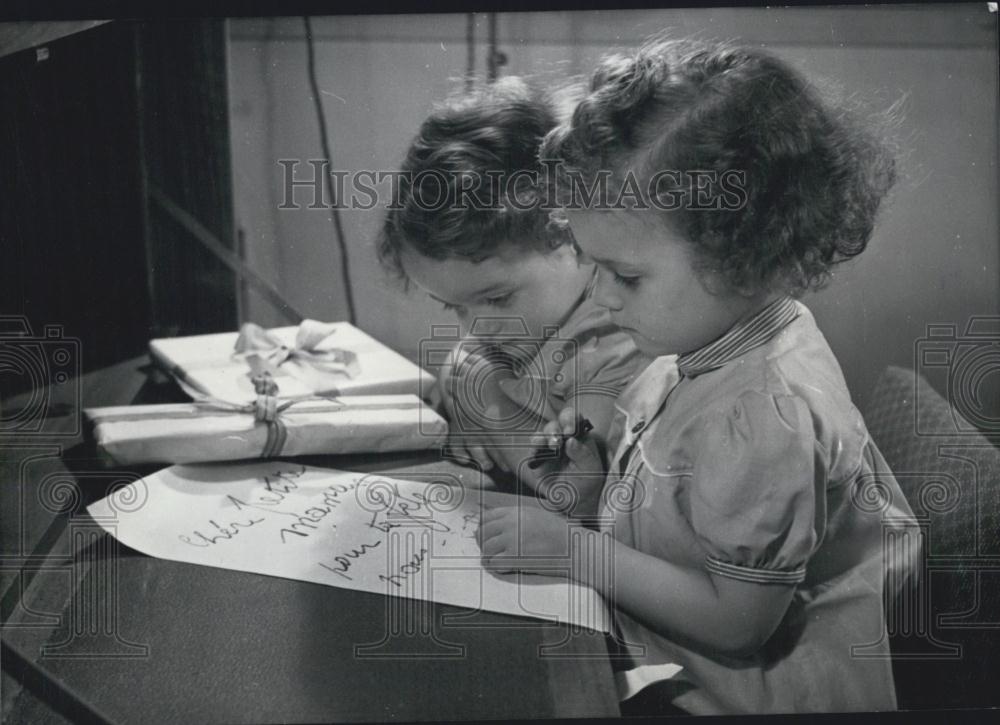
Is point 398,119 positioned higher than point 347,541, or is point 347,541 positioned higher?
point 398,119

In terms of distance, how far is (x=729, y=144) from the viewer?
63 centimetres

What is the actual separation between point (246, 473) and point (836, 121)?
41cm

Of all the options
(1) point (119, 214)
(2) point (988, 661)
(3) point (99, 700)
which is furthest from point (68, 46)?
(2) point (988, 661)

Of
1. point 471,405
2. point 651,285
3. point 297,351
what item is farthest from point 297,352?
point 651,285

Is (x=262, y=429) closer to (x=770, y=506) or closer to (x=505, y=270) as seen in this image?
(x=505, y=270)

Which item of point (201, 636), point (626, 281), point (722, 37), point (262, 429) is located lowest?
point (201, 636)

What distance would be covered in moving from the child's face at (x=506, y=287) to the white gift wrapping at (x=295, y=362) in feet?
0.16

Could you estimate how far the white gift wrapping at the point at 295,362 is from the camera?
691 millimetres

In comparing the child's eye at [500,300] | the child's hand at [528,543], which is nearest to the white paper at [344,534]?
the child's hand at [528,543]

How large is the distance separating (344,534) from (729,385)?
0.24m

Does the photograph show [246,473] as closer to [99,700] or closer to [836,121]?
[99,700]

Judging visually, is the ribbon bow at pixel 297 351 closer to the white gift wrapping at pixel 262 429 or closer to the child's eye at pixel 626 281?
the white gift wrapping at pixel 262 429

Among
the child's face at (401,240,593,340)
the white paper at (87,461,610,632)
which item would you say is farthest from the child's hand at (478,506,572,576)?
the child's face at (401,240,593,340)

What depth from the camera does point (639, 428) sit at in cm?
66
